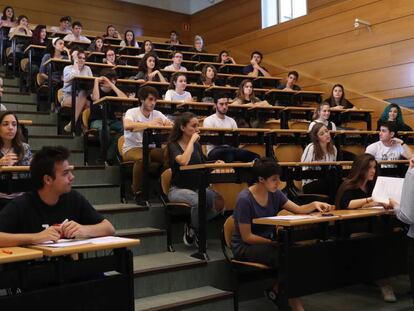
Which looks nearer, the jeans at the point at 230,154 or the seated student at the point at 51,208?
the seated student at the point at 51,208

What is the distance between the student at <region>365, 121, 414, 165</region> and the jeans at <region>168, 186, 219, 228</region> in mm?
1931

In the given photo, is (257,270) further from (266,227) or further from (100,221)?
(100,221)

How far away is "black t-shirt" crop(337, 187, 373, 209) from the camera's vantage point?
3.16 metres

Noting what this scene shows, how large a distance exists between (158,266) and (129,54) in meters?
5.24

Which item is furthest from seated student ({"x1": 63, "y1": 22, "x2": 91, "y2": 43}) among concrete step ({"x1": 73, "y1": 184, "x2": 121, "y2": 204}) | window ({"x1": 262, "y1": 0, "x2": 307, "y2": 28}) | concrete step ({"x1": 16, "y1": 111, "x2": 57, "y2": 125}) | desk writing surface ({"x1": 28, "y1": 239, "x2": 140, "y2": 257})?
desk writing surface ({"x1": 28, "y1": 239, "x2": 140, "y2": 257})

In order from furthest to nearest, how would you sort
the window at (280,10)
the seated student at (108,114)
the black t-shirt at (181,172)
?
the window at (280,10) → the seated student at (108,114) → the black t-shirt at (181,172)

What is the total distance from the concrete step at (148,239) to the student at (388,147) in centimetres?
221

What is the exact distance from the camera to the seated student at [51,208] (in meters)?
1.96

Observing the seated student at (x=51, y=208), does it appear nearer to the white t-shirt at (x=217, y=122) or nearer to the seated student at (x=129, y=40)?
the white t-shirt at (x=217, y=122)

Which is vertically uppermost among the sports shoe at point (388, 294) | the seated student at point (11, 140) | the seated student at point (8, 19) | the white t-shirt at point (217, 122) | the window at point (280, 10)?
the window at point (280, 10)

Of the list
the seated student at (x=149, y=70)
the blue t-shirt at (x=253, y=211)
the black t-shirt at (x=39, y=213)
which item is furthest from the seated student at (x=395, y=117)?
the black t-shirt at (x=39, y=213)

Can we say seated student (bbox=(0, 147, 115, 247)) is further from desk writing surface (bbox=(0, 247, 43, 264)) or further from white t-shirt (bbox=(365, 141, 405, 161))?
white t-shirt (bbox=(365, 141, 405, 161))

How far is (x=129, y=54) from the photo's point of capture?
7.52 m

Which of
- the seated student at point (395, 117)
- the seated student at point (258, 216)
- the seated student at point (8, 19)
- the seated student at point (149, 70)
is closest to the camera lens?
the seated student at point (258, 216)
